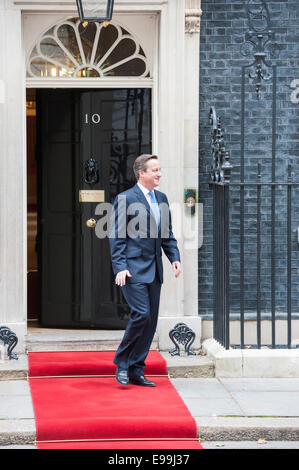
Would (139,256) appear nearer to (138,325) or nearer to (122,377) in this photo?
(138,325)

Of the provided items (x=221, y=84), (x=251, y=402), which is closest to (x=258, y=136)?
(x=221, y=84)

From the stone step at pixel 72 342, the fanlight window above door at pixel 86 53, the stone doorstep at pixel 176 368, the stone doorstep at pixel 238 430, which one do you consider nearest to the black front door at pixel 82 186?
the fanlight window above door at pixel 86 53

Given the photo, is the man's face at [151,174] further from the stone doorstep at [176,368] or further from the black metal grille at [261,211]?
the stone doorstep at [176,368]

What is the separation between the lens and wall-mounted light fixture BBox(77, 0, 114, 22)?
8070 millimetres

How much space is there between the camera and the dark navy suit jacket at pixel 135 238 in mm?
7734

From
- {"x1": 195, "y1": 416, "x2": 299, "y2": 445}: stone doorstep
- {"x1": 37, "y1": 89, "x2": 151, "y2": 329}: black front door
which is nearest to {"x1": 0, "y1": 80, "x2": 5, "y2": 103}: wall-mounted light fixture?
{"x1": 37, "y1": 89, "x2": 151, "y2": 329}: black front door

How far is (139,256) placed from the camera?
25.8 feet

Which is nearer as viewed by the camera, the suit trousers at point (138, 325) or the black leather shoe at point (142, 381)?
the suit trousers at point (138, 325)

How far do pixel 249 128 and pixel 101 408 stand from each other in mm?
3478

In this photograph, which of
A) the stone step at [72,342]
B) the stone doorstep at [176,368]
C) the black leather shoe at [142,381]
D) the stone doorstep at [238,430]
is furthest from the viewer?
the stone step at [72,342]

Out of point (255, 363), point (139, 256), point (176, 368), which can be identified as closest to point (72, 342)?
point (176, 368)

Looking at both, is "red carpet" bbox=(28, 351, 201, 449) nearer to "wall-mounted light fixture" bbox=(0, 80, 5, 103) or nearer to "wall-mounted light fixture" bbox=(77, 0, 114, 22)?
"wall-mounted light fixture" bbox=(0, 80, 5, 103)

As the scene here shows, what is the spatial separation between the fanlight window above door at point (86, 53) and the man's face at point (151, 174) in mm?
1872

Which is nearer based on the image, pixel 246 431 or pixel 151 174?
pixel 246 431
